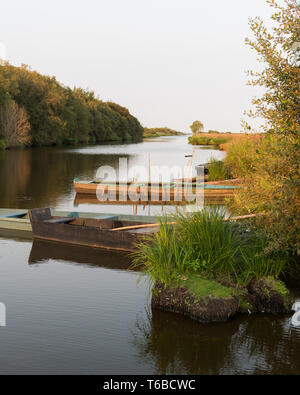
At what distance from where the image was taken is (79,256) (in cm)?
1134

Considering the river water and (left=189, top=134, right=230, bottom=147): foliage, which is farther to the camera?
(left=189, top=134, right=230, bottom=147): foliage

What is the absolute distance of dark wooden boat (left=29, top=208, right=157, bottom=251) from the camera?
1122 cm

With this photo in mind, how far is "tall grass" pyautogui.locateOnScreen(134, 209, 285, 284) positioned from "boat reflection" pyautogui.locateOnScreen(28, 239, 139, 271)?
276 cm

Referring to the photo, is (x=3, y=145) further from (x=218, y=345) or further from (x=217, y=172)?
(x=218, y=345)

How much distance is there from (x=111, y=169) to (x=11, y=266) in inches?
1020

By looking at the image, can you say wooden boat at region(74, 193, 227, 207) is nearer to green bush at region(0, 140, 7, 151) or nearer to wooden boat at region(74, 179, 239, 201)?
wooden boat at region(74, 179, 239, 201)

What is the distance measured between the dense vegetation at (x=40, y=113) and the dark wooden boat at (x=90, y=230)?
43263mm

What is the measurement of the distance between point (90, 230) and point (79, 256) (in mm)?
753

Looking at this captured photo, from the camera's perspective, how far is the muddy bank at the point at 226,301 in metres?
7.25

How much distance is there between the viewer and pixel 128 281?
31.2 ft

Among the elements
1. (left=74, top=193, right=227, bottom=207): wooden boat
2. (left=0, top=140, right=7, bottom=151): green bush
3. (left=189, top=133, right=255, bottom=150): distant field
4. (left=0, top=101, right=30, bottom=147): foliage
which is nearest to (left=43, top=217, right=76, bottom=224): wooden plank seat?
(left=74, top=193, right=227, bottom=207): wooden boat

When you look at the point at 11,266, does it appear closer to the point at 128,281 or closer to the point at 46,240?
the point at 46,240

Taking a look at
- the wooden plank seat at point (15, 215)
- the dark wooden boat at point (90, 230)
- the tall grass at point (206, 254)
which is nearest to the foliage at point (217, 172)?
the wooden plank seat at point (15, 215)

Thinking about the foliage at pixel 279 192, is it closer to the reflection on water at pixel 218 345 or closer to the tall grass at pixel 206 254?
the tall grass at pixel 206 254
